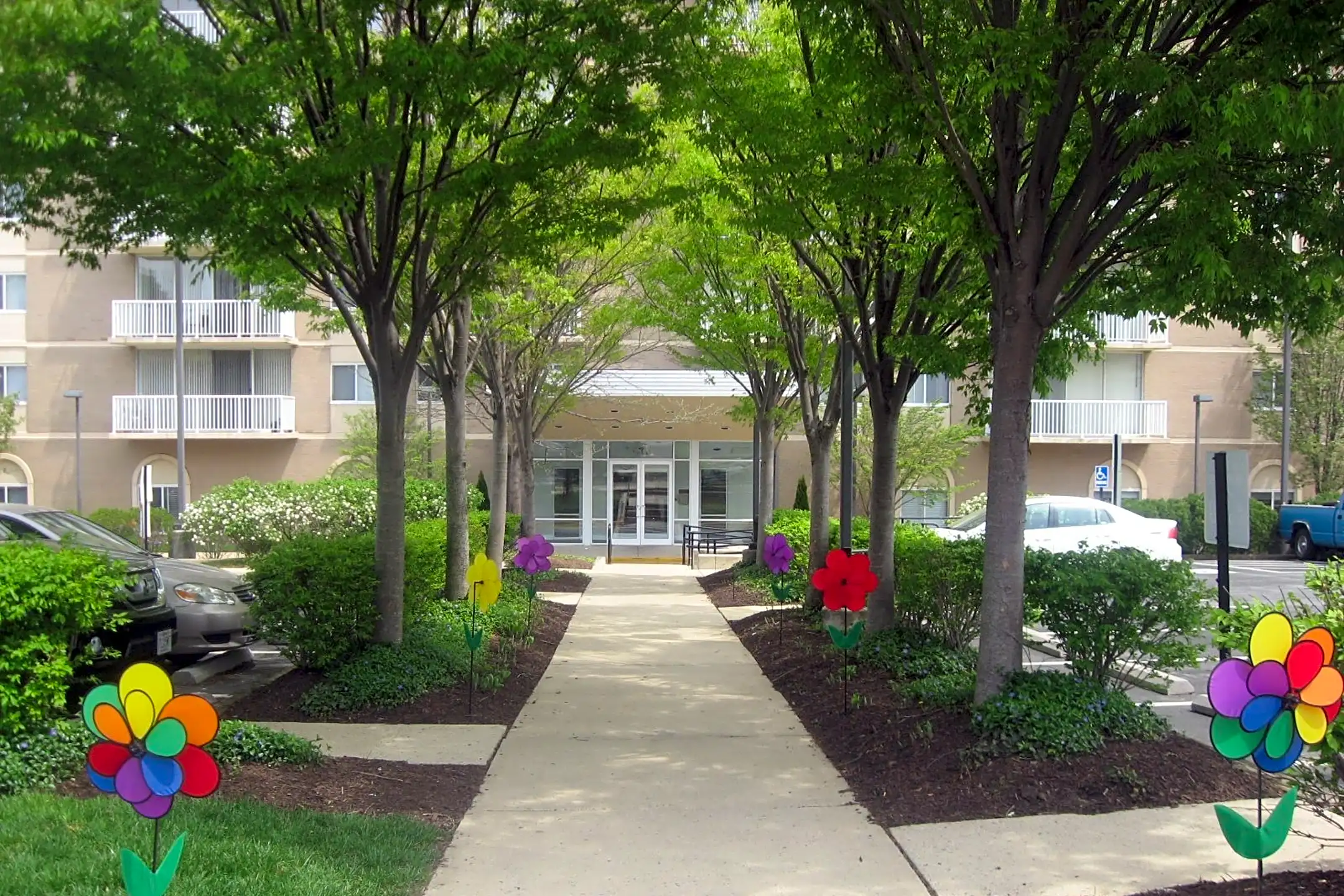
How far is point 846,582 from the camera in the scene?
842 cm

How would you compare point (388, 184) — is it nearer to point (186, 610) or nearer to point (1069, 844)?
point (186, 610)

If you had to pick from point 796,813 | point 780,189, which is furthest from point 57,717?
point 780,189

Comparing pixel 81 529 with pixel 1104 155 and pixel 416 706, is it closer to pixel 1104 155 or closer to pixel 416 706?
pixel 416 706

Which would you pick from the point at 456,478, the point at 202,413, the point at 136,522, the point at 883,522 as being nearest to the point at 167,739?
the point at 883,522

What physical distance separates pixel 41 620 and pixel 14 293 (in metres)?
27.7

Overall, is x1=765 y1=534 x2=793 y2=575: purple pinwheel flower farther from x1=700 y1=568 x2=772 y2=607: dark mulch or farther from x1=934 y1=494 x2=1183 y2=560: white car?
x1=934 y1=494 x2=1183 y2=560: white car

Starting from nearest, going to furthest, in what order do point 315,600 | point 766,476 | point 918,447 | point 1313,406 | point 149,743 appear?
point 149,743 < point 315,600 < point 766,476 < point 918,447 < point 1313,406

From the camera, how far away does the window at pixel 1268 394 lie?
1177 inches

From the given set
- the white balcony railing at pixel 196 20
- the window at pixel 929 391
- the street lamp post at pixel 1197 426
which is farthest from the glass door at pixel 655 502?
the white balcony railing at pixel 196 20

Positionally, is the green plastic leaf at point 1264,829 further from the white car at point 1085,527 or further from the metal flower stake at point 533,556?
the white car at point 1085,527

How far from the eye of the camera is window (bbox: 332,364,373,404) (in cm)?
2973

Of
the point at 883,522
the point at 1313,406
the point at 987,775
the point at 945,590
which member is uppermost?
the point at 1313,406

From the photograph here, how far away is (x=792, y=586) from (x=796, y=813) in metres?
9.00

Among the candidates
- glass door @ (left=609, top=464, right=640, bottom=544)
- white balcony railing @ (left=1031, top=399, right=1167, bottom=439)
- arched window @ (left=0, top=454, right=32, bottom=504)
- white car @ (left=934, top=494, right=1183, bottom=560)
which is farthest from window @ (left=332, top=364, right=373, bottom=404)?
white balcony railing @ (left=1031, top=399, right=1167, bottom=439)
